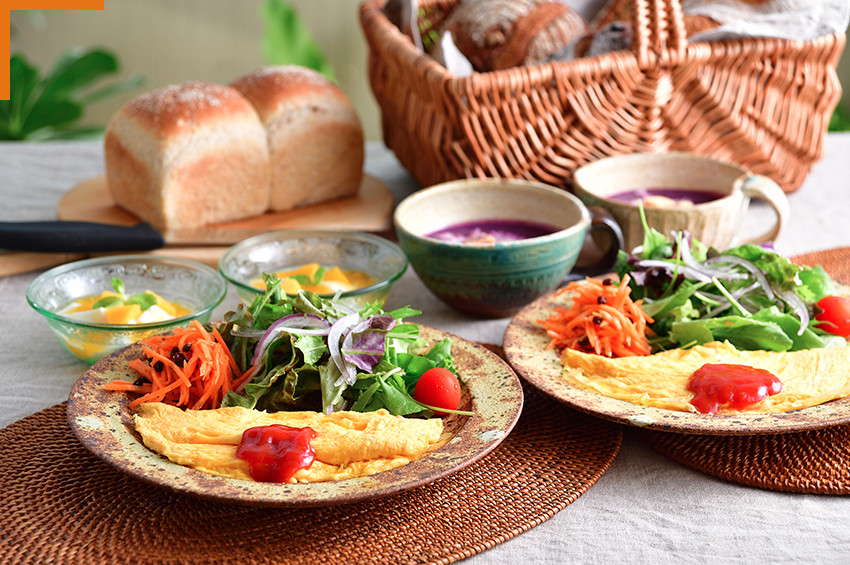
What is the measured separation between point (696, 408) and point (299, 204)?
5.31 feet

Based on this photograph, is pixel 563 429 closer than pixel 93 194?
Yes

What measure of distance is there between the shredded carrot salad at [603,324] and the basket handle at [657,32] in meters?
0.90

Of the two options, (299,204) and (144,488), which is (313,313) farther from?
(299,204)

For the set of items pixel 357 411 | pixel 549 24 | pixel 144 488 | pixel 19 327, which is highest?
pixel 549 24

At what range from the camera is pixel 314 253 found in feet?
7.25

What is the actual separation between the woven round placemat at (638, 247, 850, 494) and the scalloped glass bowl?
1.00 m

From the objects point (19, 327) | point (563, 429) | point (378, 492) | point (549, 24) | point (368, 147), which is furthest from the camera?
point (368, 147)

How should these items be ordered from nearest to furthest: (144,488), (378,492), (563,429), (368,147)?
(378,492)
(144,488)
(563,429)
(368,147)

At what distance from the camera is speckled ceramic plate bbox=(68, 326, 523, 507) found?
1.22 metres

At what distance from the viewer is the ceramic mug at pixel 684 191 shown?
215 centimetres

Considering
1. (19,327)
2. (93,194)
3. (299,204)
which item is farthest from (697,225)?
(93,194)

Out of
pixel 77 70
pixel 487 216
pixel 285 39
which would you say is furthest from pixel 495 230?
pixel 285 39

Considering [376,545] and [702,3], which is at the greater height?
[702,3]

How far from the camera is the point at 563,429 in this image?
63.1 inches
